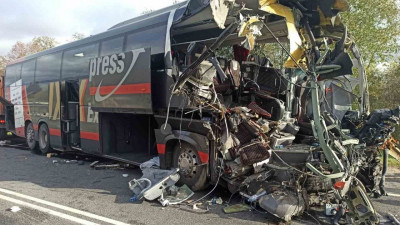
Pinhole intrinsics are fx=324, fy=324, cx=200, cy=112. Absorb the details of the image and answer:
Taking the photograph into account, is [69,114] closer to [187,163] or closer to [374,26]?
[187,163]

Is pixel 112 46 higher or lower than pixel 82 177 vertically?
higher

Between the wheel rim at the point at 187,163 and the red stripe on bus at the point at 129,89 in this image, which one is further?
the red stripe on bus at the point at 129,89

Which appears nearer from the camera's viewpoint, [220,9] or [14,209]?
[220,9]

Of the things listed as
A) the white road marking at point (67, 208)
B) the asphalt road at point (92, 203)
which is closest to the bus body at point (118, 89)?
the asphalt road at point (92, 203)

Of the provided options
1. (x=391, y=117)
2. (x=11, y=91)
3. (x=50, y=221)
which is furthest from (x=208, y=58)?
(x=11, y=91)

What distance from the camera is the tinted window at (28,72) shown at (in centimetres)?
1142

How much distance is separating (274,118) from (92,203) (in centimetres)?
362

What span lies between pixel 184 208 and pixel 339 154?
2.45 meters


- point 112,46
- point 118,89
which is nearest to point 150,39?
point 118,89

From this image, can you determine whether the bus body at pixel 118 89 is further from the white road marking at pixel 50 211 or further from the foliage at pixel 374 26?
the foliage at pixel 374 26

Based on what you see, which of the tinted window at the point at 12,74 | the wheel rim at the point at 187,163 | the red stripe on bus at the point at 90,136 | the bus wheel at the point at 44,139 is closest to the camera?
the wheel rim at the point at 187,163

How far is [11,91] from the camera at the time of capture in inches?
505

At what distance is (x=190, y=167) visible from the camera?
580 cm

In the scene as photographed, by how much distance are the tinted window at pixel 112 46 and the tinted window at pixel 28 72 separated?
4.60 meters
